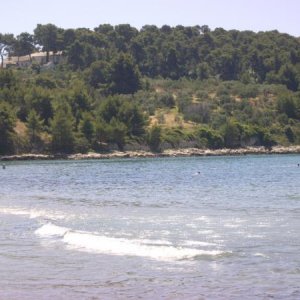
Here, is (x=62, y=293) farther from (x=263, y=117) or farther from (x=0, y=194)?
(x=263, y=117)

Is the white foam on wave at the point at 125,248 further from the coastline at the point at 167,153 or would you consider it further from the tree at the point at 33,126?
the tree at the point at 33,126

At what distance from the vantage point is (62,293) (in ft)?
52.5

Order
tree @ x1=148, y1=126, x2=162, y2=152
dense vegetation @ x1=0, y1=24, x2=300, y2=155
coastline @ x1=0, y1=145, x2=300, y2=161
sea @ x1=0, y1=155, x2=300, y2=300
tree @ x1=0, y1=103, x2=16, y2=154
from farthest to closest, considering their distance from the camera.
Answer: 1. tree @ x1=148, y1=126, x2=162, y2=152
2. dense vegetation @ x1=0, y1=24, x2=300, y2=155
3. coastline @ x1=0, y1=145, x2=300, y2=161
4. tree @ x1=0, y1=103, x2=16, y2=154
5. sea @ x1=0, y1=155, x2=300, y2=300

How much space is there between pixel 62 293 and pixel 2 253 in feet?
19.3

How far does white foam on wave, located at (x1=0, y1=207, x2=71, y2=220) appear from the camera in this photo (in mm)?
31847

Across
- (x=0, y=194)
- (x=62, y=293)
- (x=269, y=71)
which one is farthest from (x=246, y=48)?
(x=62, y=293)

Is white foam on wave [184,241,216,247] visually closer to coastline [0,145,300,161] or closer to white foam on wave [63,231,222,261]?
white foam on wave [63,231,222,261]

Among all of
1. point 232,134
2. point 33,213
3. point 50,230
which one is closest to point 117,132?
point 232,134

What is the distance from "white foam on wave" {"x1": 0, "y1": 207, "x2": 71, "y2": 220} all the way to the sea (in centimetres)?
5

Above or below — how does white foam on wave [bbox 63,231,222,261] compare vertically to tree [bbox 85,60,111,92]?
below

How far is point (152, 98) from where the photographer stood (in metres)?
144

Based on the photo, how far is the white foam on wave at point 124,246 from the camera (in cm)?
2037

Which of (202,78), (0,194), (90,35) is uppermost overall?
(90,35)

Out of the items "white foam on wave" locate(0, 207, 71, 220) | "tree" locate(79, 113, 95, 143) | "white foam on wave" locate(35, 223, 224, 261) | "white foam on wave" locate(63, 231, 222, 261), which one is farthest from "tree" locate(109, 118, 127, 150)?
"white foam on wave" locate(63, 231, 222, 261)
